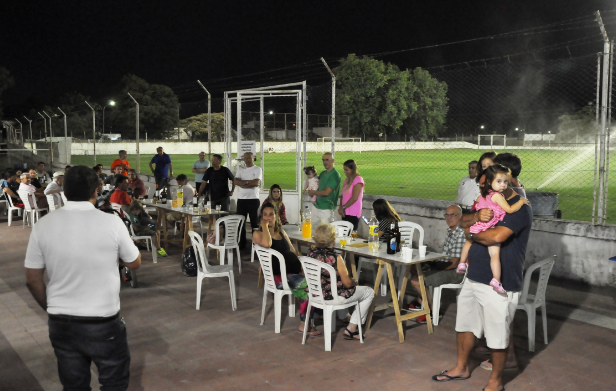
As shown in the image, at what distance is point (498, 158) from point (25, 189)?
10133mm

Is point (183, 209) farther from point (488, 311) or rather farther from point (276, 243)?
point (488, 311)

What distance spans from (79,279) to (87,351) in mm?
351

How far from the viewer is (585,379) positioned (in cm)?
389

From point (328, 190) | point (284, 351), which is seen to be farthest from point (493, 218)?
point (328, 190)

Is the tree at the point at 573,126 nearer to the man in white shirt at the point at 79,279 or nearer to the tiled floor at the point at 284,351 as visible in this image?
the tiled floor at the point at 284,351

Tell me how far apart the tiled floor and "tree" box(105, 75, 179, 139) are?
4913 centimetres

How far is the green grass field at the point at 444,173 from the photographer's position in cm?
1599

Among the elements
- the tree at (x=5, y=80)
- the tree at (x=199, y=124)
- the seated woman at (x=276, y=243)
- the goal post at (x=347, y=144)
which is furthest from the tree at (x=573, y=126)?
the tree at (x=5, y=80)

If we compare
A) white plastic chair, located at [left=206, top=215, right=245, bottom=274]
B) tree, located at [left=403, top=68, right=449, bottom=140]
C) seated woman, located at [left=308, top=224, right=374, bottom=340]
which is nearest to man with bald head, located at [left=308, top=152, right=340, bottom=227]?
white plastic chair, located at [left=206, top=215, right=245, bottom=274]

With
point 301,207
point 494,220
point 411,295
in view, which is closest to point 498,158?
point 494,220

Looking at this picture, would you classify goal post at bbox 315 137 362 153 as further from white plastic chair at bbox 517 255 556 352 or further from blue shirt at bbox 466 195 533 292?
blue shirt at bbox 466 195 533 292

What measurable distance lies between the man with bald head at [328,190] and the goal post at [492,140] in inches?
1025

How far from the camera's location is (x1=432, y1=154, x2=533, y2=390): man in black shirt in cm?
346

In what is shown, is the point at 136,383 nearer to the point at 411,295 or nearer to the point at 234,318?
the point at 234,318
